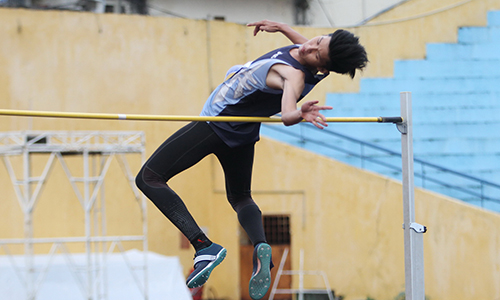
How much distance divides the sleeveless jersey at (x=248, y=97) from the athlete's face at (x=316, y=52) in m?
0.06

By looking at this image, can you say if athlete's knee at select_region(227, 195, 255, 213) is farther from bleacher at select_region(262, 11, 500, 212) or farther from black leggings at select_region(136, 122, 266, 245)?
bleacher at select_region(262, 11, 500, 212)

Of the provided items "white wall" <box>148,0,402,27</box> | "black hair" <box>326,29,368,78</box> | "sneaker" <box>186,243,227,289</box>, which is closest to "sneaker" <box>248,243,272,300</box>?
"sneaker" <box>186,243,227,289</box>

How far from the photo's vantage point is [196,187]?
912cm

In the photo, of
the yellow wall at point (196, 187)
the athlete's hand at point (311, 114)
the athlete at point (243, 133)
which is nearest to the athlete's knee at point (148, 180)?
the athlete at point (243, 133)

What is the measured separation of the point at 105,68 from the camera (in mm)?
8883

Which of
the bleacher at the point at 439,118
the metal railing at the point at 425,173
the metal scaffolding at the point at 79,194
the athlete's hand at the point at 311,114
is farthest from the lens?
the bleacher at the point at 439,118

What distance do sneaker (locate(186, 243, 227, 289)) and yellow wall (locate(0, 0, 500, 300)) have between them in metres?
5.58

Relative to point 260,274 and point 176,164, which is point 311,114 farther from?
point 260,274

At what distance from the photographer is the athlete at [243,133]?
3.01 m

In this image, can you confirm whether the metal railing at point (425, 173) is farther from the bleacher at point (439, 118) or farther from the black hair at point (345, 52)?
the black hair at point (345, 52)

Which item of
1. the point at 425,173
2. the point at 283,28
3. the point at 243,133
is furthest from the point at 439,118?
the point at 243,133

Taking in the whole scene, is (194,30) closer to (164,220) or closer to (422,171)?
(164,220)

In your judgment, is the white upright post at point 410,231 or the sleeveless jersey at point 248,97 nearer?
the sleeveless jersey at point 248,97

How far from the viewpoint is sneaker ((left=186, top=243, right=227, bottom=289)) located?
10.3 ft
